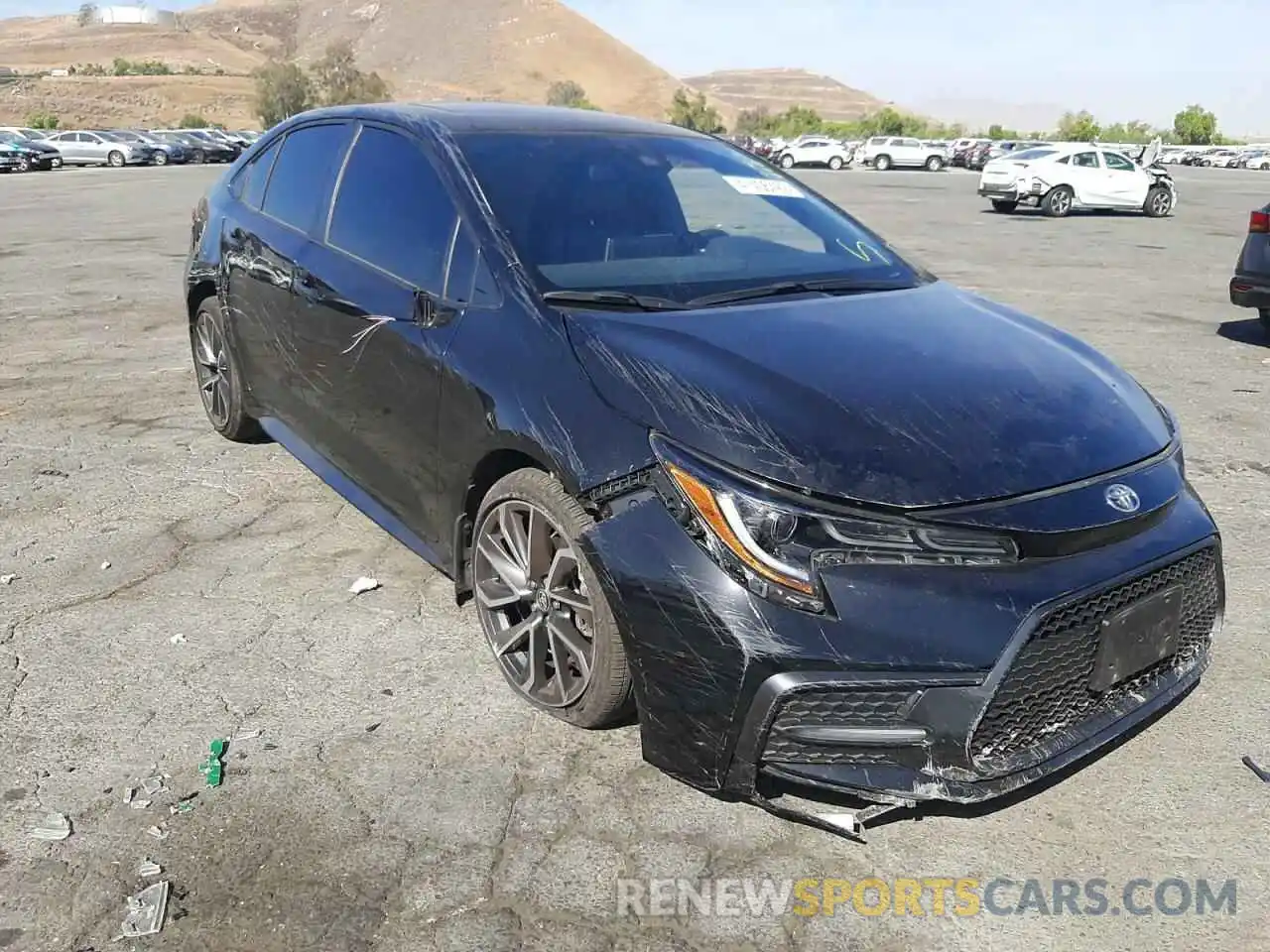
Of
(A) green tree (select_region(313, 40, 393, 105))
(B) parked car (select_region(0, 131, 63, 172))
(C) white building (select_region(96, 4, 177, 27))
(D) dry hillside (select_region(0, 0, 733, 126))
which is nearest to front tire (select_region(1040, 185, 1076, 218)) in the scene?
(B) parked car (select_region(0, 131, 63, 172))

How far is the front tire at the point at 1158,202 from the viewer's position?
75.8 ft

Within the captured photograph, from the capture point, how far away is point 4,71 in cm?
11950

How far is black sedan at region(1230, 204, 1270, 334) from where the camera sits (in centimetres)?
821

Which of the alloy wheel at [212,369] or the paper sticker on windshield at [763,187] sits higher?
the paper sticker on windshield at [763,187]

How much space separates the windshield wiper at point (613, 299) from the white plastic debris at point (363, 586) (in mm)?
1484

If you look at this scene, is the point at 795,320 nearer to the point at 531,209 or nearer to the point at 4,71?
the point at 531,209

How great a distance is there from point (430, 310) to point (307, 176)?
147 cm

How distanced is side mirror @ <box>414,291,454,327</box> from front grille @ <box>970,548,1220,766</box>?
1.89 m

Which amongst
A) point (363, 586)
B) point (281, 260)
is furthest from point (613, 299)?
point (281, 260)

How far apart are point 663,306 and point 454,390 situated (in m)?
0.66

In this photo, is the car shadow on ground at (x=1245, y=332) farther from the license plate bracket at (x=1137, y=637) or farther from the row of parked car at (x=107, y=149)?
the row of parked car at (x=107, y=149)

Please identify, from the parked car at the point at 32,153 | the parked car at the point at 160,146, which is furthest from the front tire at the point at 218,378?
the parked car at the point at 160,146

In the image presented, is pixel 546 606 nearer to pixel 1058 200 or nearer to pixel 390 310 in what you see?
pixel 390 310

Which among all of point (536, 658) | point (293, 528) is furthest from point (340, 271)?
point (536, 658)
